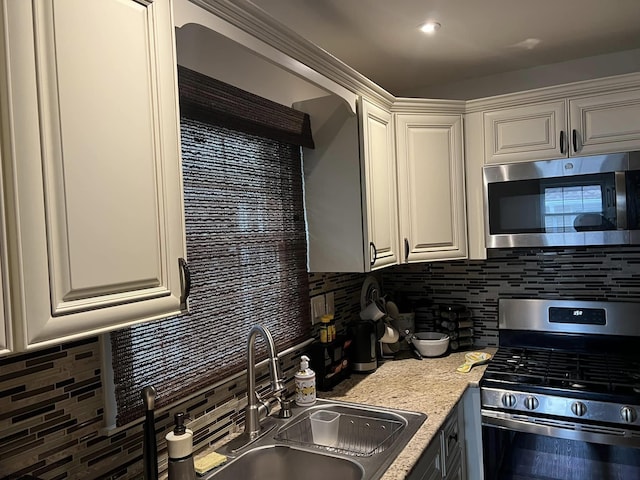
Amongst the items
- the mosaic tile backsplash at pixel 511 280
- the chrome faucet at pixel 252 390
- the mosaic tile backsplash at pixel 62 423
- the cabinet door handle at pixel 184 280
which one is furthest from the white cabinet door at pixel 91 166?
the mosaic tile backsplash at pixel 511 280

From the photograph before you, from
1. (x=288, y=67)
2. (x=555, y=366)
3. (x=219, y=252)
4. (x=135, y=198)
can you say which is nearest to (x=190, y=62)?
(x=288, y=67)

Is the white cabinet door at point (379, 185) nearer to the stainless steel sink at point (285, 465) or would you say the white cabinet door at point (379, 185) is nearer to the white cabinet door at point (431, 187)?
the white cabinet door at point (431, 187)

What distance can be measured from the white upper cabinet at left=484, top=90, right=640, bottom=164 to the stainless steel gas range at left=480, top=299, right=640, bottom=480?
0.79m

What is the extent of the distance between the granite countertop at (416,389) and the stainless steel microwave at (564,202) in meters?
0.66

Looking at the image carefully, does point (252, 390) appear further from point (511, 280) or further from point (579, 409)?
point (511, 280)

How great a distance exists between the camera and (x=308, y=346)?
2127mm

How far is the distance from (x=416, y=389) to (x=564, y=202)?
1.08m

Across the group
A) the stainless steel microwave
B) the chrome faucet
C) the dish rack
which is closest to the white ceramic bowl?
the stainless steel microwave

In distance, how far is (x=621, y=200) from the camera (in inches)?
82.5

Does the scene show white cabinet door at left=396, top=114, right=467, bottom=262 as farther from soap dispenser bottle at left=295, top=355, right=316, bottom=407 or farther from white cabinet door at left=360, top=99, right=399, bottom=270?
soap dispenser bottle at left=295, top=355, right=316, bottom=407

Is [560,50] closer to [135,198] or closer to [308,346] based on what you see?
[308,346]

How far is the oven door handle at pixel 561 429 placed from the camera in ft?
5.99

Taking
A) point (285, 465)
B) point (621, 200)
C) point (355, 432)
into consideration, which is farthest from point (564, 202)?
point (285, 465)

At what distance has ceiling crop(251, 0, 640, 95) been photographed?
1803mm
